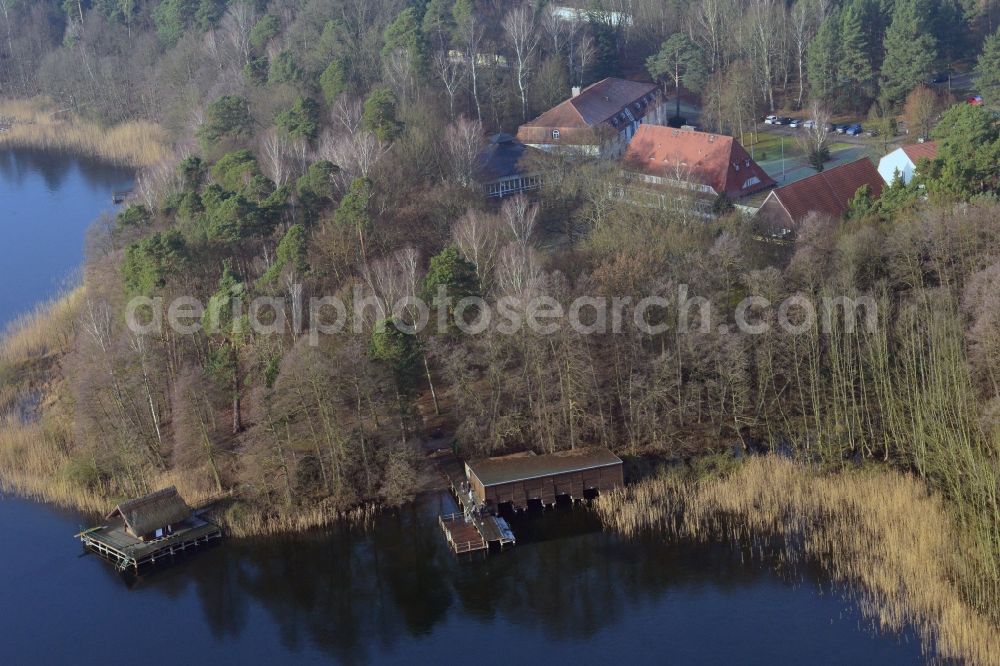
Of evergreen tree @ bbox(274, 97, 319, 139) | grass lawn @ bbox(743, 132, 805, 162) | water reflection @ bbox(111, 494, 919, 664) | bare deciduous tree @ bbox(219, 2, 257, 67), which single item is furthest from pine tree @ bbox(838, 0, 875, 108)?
water reflection @ bbox(111, 494, 919, 664)

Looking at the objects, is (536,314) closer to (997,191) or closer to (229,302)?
(229,302)

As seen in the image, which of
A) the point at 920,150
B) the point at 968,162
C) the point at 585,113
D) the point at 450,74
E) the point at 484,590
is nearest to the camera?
the point at 484,590

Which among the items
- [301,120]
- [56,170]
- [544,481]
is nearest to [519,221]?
[544,481]

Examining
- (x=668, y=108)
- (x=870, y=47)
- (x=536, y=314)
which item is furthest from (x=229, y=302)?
(x=870, y=47)

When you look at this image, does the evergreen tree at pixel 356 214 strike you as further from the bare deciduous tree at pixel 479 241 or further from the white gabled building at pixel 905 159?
the white gabled building at pixel 905 159

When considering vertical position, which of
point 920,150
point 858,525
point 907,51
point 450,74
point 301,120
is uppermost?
point 450,74

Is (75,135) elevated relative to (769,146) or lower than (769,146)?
elevated

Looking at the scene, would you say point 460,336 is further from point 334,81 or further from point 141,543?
point 334,81
